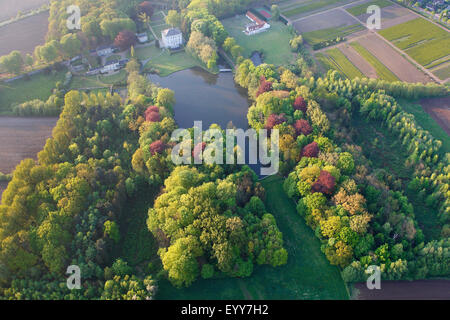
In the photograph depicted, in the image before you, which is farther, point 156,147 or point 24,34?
point 24,34

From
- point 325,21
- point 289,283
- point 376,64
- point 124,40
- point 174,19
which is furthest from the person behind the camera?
point 325,21

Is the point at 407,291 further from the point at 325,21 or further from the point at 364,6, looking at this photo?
the point at 364,6

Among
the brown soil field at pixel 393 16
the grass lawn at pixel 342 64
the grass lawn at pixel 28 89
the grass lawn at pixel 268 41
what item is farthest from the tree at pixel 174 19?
→ the brown soil field at pixel 393 16

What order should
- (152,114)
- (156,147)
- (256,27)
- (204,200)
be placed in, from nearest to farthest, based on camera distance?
(204,200) < (156,147) < (152,114) < (256,27)

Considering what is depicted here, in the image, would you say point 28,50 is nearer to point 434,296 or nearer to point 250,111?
point 250,111

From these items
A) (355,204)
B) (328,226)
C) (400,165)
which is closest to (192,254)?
(328,226)

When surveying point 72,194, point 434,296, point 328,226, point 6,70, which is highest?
point 6,70

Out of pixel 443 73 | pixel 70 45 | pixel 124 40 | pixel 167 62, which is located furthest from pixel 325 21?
pixel 70 45
